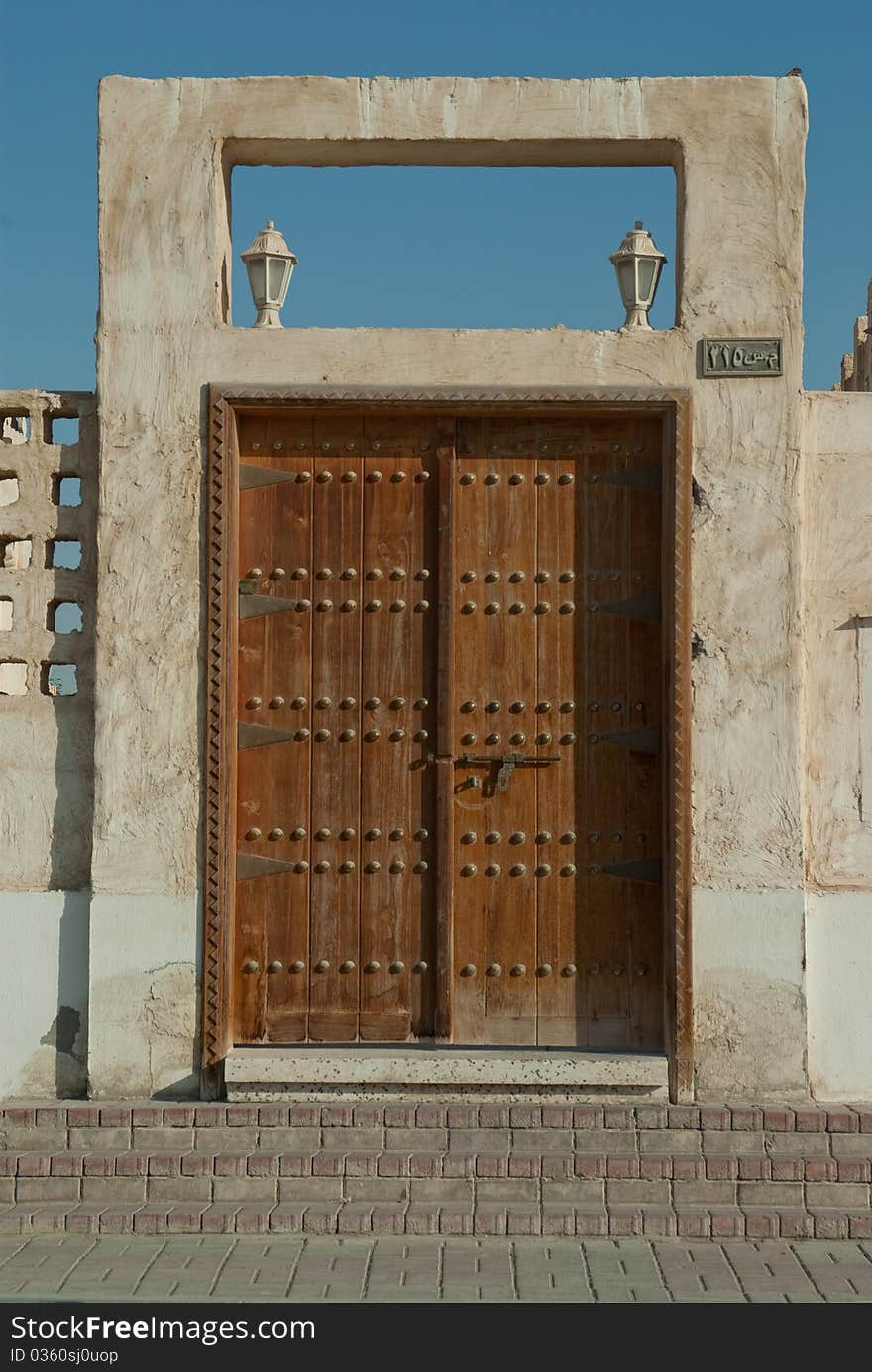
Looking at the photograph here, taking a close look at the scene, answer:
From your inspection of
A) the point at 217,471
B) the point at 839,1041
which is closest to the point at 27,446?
the point at 217,471

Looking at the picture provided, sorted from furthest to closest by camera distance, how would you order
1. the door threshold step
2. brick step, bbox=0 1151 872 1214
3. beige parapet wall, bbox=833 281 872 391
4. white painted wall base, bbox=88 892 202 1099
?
beige parapet wall, bbox=833 281 872 391, white painted wall base, bbox=88 892 202 1099, the door threshold step, brick step, bbox=0 1151 872 1214

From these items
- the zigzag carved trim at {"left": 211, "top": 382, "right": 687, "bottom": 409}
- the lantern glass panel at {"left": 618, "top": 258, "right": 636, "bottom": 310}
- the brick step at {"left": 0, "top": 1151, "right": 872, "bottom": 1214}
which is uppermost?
the lantern glass panel at {"left": 618, "top": 258, "right": 636, "bottom": 310}

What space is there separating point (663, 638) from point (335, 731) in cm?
131

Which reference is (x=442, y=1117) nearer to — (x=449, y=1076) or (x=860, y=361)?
(x=449, y=1076)

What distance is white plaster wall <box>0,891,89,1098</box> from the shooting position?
695 cm

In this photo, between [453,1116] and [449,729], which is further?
[449,729]

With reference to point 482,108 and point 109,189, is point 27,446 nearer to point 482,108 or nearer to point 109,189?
point 109,189

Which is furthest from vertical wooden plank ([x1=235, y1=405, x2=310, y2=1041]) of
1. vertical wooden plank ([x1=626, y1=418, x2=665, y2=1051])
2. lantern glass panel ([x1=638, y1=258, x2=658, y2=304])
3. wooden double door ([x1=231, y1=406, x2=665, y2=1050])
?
lantern glass panel ([x1=638, y1=258, x2=658, y2=304])

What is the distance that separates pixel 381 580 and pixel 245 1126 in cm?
212

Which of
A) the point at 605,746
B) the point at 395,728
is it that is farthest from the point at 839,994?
the point at 395,728

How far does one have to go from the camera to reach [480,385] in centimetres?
699

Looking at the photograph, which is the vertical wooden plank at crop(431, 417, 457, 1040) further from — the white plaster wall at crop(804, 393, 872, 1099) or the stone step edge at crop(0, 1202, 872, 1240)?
the white plaster wall at crop(804, 393, 872, 1099)

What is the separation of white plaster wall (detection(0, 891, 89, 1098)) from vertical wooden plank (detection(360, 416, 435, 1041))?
42.4 inches

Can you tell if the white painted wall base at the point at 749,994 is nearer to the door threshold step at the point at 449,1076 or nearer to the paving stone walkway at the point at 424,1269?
the door threshold step at the point at 449,1076
